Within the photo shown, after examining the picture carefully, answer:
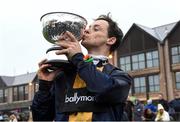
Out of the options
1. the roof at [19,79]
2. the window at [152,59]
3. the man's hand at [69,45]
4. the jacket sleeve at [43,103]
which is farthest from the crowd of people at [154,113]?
the roof at [19,79]

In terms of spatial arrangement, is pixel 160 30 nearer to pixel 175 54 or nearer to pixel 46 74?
pixel 175 54

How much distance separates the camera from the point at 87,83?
6.70 ft

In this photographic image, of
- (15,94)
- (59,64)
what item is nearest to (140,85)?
(15,94)

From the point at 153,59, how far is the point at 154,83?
2401 millimetres

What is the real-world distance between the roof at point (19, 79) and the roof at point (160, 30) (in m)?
19.4

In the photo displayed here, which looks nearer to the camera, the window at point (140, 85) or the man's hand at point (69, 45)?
the man's hand at point (69, 45)

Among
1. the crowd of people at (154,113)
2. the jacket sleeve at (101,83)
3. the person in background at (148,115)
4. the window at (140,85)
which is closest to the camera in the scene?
the jacket sleeve at (101,83)

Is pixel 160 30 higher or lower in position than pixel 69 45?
higher

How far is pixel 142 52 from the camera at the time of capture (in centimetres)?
3925

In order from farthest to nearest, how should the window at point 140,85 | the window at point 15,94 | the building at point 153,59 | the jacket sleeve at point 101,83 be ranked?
the window at point 15,94
the window at point 140,85
the building at point 153,59
the jacket sleeve at point 101,83

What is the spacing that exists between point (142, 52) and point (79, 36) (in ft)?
123

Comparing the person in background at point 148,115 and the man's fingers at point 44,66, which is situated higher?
the man's fingers at point 44,66

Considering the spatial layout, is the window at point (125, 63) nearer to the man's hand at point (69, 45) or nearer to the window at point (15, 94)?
the window at point (15, 94)

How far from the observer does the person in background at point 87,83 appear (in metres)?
2.06
